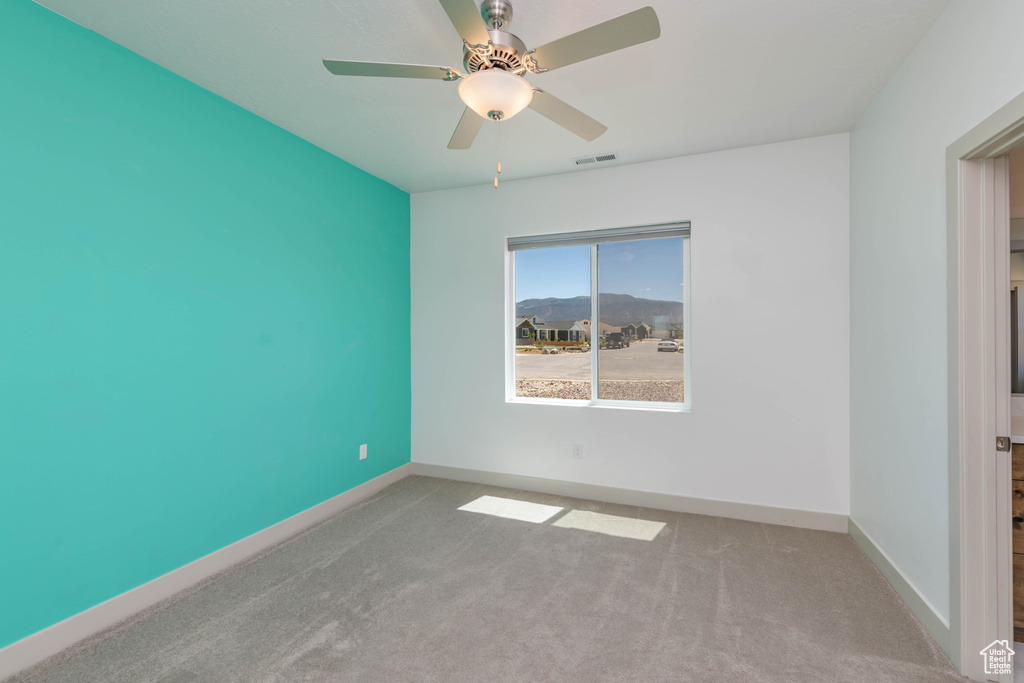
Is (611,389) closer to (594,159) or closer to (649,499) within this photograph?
(649,499)

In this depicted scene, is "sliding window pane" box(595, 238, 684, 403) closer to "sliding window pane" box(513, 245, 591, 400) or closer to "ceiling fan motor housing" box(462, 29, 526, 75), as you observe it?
"sliding window pane" box(513, 245, 591, 400)

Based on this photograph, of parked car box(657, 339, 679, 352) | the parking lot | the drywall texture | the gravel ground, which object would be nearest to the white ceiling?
the drywall texture

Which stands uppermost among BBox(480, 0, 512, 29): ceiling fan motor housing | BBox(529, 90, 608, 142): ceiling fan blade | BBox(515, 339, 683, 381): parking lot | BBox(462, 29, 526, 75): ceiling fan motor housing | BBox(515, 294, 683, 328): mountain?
BBox(480, 0, 512, 29): ceiling fan motor housing

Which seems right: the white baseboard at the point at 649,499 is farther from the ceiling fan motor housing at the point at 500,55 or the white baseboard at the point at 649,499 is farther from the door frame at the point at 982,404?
the ceiling fan motor housing at the point at 500,55

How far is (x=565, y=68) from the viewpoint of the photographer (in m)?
2.10

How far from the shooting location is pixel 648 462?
329 centimetres

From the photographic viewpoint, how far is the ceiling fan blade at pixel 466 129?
1.80 m

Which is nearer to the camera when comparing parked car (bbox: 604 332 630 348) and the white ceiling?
the white ceiling

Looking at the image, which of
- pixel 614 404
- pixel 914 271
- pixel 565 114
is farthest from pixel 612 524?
pixel 565 114

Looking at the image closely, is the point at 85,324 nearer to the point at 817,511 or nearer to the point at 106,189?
the point at 106,189

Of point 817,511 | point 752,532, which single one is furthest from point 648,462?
point 817,511

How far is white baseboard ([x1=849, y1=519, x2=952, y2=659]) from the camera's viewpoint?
5.88 ft

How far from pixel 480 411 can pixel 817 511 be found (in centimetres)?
251

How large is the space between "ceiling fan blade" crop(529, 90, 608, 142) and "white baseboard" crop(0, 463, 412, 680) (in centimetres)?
277
